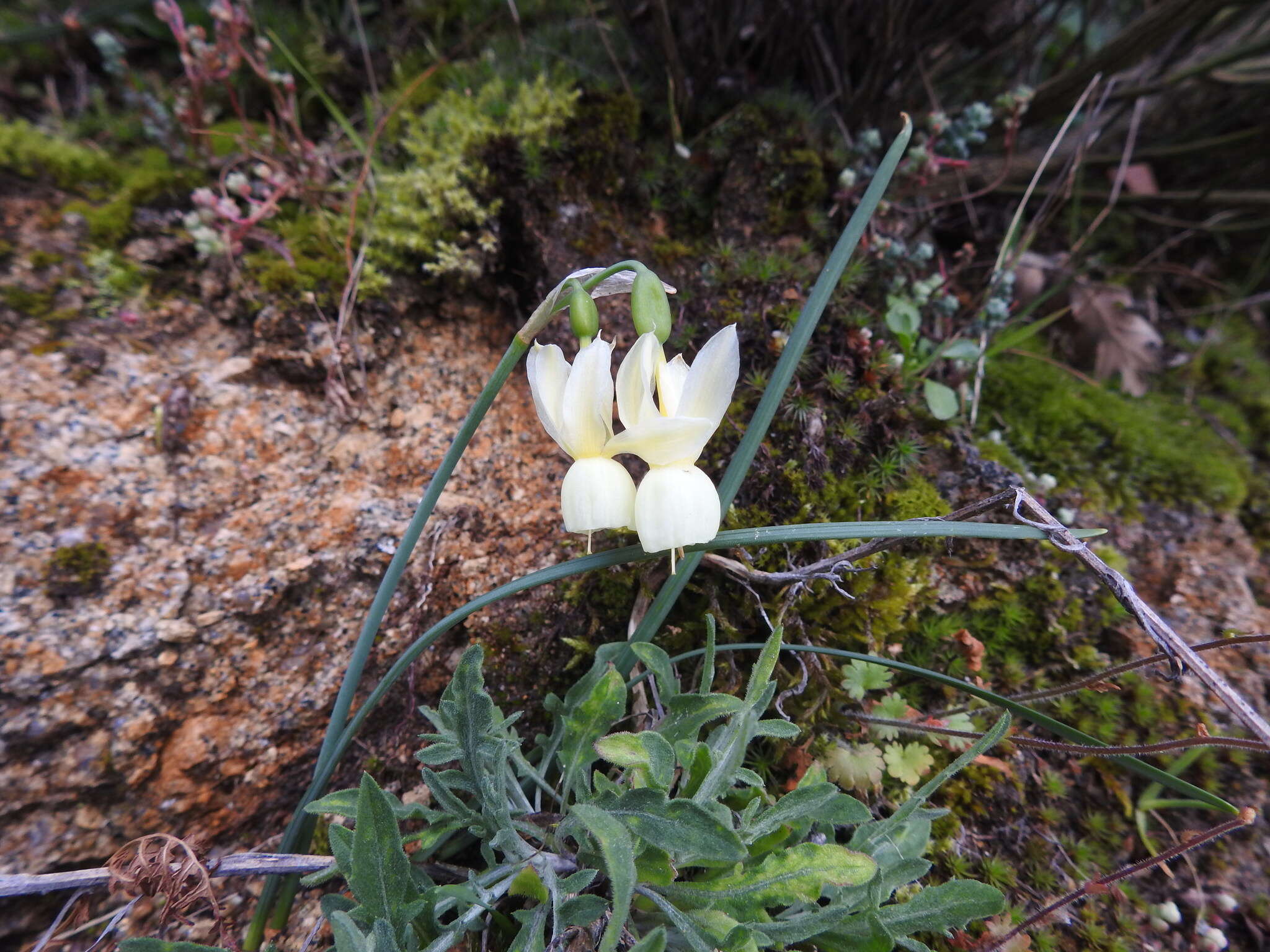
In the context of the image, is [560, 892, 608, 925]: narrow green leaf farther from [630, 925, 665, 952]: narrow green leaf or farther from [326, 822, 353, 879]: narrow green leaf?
[326, 822, 353, 879]: narrow green leaf

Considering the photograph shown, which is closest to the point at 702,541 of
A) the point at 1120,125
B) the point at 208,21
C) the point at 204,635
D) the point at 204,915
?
the point at 204,635

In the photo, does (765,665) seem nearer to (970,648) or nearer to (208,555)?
(970,648)

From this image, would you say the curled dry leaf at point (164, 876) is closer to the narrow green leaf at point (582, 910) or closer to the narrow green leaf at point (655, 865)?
the narrow green leaf at point (582, 910)

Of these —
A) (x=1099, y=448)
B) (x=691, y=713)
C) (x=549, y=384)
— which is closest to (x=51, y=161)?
(x=549, y=384)

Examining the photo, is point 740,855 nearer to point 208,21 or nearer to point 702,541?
point 702,541

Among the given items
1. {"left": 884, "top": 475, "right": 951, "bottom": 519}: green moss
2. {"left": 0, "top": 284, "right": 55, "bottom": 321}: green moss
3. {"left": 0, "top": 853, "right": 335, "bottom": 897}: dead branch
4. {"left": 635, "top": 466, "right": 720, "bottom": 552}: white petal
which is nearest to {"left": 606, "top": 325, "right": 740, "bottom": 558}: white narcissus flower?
{"left": 635, "top": 466, "right": 720, "bottom": 552}: white petal
